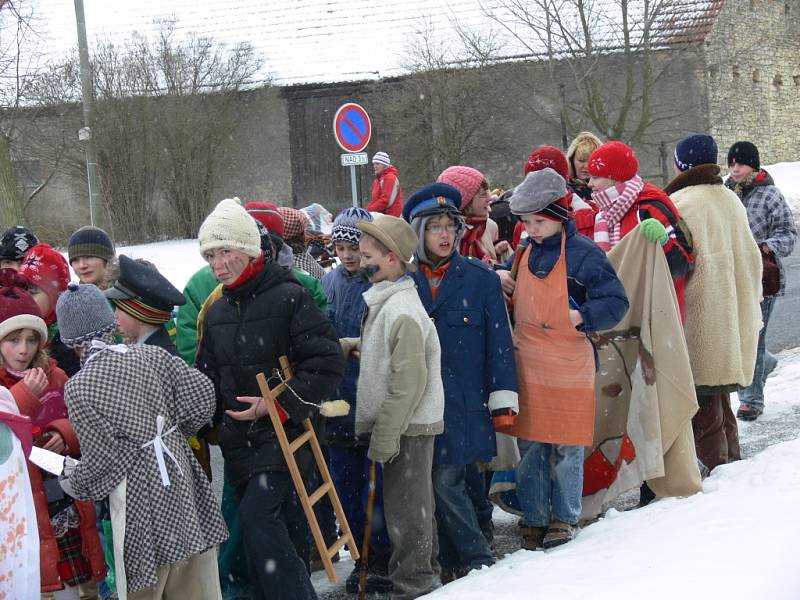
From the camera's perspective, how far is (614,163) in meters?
5.57

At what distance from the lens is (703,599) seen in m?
3.47

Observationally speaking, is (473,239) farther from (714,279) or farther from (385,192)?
(385,192)

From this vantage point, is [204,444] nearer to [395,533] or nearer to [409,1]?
[395,533]

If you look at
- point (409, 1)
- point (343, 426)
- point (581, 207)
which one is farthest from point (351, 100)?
point (343, 426)

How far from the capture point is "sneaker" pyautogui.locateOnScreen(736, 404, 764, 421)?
7141 millimetres

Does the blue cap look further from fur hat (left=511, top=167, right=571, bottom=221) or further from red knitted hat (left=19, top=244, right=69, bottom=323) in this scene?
red knitted hat (left=19, top=244, right=69, bottom=323)

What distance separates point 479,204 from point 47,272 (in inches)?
102

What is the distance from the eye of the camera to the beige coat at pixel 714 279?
580 centimetres

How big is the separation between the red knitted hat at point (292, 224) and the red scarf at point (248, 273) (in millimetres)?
1499

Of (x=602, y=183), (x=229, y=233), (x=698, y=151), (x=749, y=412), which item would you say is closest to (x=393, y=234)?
(x=229, y=233)

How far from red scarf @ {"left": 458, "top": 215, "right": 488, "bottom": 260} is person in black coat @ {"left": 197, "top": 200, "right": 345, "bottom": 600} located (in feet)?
6.66

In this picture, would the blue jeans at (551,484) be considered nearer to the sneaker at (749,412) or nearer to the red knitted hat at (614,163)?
the red knitted hat at (614,163)

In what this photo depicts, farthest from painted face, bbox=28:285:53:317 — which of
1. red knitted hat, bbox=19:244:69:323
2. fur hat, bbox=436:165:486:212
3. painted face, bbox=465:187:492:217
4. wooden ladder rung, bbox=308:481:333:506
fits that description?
painted face, bbox=465:187:492:217

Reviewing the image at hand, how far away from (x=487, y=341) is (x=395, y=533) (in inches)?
41.1
